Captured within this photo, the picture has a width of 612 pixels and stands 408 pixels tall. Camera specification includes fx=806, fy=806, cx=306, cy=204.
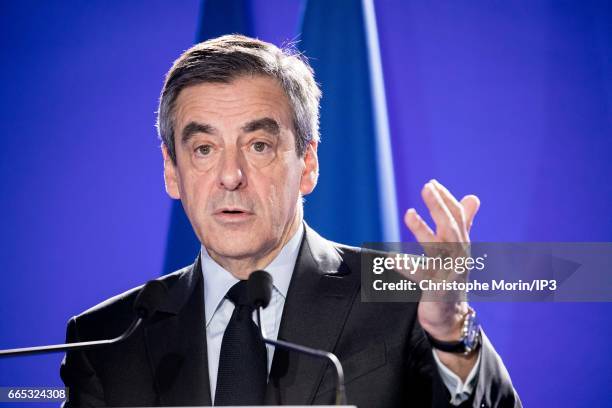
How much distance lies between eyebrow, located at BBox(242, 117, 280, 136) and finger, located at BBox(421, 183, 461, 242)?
0.84 meters

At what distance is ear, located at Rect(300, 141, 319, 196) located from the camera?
109 inches

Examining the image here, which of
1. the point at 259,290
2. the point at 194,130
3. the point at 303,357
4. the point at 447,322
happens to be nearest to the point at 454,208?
the point at 447,322

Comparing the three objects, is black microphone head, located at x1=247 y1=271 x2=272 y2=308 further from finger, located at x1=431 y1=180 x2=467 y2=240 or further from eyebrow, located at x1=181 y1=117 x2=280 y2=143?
eyebrow, located at x1=181 y1=117 x2=280 y2=143

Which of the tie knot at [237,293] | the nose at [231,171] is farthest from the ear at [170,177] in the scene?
the tie knot at [237,293]

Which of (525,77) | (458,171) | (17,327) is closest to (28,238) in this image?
(17,327)

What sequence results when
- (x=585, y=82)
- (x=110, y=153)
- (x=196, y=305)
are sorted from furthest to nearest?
1. (x=110, y=153)
2. (x=585, y=82)
3. (x=196, y=305)

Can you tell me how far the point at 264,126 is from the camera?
2.57 meters

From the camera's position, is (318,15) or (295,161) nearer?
(295,161)

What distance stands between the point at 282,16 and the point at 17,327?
5.14 ft

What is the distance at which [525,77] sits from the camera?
2967 millimetres

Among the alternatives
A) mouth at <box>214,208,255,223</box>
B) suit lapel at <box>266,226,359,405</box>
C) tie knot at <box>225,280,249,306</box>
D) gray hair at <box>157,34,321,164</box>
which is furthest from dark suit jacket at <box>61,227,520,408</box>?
gray hair at <box>157,34,321,164</box>

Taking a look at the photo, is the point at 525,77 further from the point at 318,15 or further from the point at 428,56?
the point at 318,15

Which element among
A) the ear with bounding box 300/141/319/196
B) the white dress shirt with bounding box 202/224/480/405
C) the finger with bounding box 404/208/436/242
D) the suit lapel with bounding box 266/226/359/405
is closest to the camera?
the finger with bounding box 404/208/436/242

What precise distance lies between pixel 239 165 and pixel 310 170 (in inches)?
14.9
